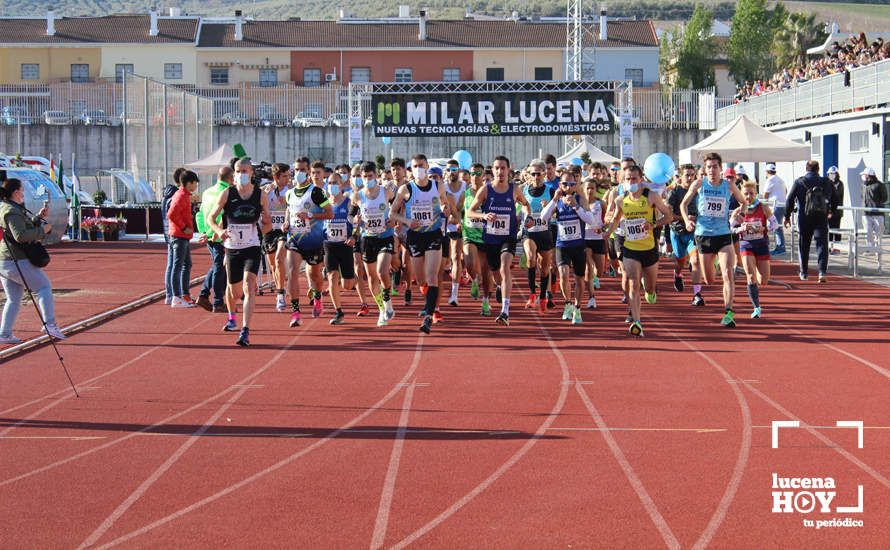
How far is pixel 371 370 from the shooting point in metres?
12.2

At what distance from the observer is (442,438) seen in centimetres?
910

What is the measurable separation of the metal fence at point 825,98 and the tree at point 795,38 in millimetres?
32680

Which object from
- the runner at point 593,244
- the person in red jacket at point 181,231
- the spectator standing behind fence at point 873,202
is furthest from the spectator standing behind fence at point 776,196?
the person in red jacket at point 181,231

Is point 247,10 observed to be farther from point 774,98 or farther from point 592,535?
point 592,535

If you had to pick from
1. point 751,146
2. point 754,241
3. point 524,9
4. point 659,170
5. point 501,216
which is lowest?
point 754,241

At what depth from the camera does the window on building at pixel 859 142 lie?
112 feet

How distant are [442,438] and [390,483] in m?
1.37

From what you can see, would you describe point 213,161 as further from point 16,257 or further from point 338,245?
point 16,257

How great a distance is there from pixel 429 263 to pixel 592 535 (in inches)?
351

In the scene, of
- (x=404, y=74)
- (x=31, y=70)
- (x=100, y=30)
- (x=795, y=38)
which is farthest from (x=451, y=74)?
(x=31, y=70)

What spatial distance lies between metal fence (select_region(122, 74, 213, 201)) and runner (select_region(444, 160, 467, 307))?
17480mm

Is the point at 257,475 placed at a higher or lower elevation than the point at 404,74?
lower

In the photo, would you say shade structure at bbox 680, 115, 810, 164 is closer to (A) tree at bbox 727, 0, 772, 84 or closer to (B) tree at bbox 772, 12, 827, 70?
(B) tree at bbox 772, 12, 827, 70

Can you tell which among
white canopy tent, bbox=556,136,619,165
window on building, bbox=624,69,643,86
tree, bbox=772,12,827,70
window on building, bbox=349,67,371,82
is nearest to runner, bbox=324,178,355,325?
white canopy tent, bbox=556,136,619,165
